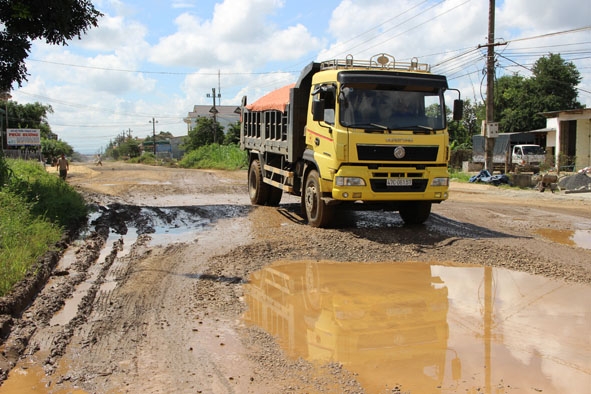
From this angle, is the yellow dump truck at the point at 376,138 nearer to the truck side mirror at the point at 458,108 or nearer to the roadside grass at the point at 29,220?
the truck side mirror at the point at 458,108

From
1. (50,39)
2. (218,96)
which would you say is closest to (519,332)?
(50,39)

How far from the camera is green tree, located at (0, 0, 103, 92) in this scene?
493 inches

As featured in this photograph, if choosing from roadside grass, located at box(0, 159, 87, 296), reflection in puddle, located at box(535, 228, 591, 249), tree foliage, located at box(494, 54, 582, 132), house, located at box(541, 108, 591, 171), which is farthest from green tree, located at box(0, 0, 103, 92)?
tree foliage, located at box(494, 54, 582, 132)

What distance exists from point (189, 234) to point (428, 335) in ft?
20.1

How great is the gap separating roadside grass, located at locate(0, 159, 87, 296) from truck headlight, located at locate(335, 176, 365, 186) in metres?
4.58

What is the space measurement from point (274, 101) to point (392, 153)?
431cm

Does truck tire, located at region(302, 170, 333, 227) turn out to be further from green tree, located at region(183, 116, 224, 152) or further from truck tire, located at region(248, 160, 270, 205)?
green tree, located at region(183, 116, 224, 152)

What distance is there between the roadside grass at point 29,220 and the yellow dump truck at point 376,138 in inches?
182

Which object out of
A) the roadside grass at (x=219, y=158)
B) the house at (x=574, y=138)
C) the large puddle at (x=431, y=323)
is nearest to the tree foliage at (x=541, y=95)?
the house at (x=574, y=138)

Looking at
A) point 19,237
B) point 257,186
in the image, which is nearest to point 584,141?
point 257,186

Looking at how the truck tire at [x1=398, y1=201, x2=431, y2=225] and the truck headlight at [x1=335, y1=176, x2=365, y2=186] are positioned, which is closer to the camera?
the truck headlight at [x1=335, y1=176, x2=365, y2=186]

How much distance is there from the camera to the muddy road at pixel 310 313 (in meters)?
4.09

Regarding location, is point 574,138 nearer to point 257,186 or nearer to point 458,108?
point 257,186

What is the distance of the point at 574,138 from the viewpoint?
104 ft
